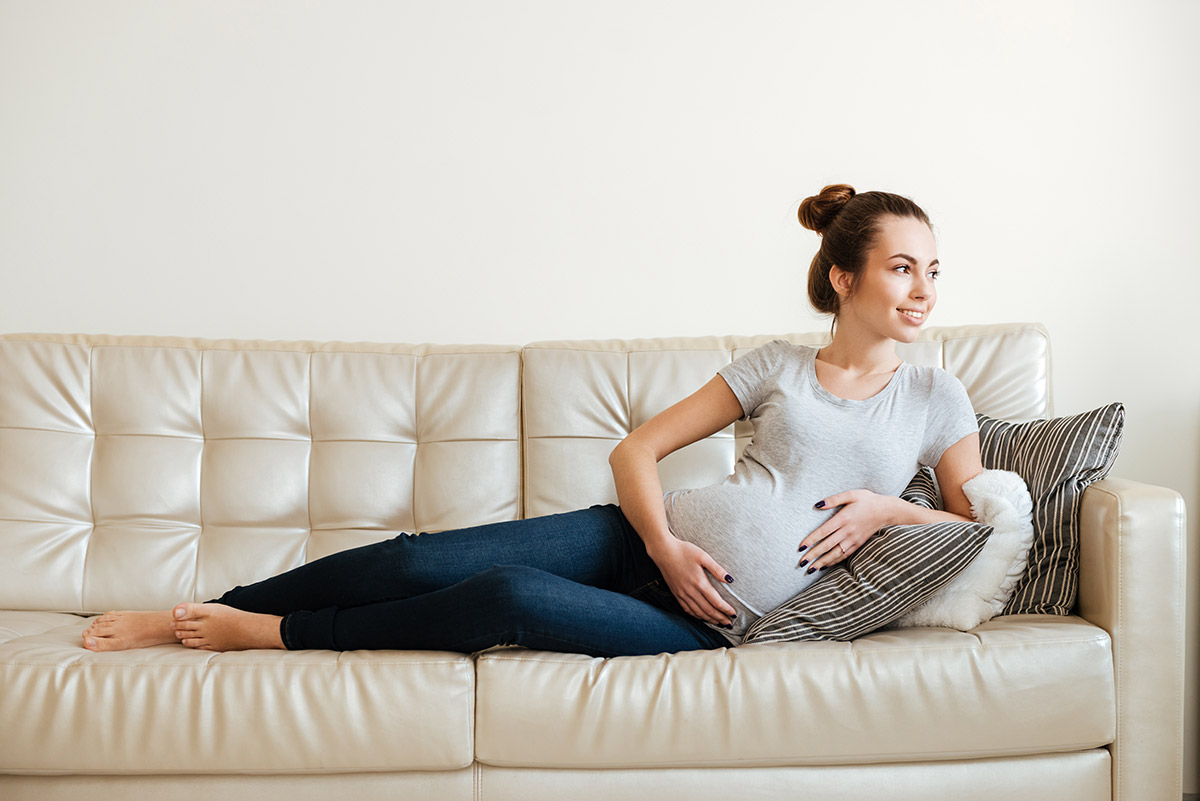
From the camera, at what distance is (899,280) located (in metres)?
1.56

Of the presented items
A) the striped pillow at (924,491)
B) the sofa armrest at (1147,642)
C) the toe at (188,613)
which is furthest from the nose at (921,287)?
the toe at (188,613)

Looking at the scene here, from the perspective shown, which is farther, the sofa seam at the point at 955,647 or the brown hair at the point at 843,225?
the brown hair at the point at 843,225

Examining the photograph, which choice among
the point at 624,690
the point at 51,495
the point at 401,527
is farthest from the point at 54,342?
the point at 624,690

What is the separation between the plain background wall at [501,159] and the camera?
238cm

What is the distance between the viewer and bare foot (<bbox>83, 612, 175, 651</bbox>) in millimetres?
1458

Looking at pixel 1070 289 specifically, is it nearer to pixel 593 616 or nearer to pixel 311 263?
pixel 593 616

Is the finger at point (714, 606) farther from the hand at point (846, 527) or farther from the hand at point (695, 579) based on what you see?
the hand at point (846, 527)

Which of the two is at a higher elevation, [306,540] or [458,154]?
[458,154]

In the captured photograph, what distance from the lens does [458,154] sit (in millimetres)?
2391

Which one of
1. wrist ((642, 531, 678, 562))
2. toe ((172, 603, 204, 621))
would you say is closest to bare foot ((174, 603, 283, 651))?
toe ((172, 603, 204, 621))

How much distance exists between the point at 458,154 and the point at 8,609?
1.48 m

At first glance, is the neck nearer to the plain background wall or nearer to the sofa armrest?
the sofa armrest

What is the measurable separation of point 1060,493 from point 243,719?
4.52 ft

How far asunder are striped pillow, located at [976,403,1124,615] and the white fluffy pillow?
0.05 metres
